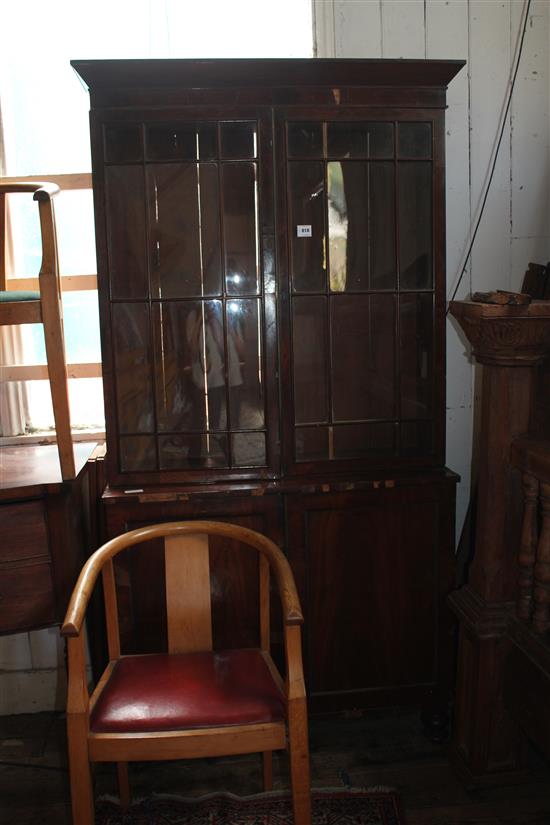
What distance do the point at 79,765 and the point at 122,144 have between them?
1527mm

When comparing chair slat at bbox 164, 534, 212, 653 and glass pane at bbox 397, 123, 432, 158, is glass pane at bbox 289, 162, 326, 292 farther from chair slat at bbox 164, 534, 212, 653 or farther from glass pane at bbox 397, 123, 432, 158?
chair slat at bbox 164, 534, 212, 653

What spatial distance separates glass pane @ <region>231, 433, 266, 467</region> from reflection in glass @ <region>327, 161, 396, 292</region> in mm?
487

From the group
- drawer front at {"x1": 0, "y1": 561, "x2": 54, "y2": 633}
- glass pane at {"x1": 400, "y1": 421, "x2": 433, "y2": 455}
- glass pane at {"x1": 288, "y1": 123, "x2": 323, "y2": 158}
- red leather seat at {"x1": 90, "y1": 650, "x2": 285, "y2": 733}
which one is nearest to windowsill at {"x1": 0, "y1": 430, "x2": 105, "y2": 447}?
drawer front at {"x1": 0, "y1": 561, "x2": 54, "y2": 633}

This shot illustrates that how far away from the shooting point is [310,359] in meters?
2.18

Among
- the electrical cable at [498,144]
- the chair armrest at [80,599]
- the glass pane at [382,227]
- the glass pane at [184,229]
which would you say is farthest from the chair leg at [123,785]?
the electrical cable at [498,144]

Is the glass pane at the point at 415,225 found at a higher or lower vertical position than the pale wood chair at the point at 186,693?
higher

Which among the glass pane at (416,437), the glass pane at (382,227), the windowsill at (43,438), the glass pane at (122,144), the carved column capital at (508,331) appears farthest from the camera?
the windowsill at (43,438)

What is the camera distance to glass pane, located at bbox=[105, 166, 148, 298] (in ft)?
6.75

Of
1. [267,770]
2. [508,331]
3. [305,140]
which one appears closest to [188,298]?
[305,140]

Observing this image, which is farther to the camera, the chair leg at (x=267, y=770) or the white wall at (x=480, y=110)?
the white wall at (x=480, y=110)

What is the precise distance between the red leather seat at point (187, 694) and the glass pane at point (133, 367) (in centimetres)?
65

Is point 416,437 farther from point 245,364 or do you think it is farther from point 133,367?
point 133,367

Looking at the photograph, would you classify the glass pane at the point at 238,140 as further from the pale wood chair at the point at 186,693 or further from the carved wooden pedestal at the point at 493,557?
the pale wood chair at the point at 186,693

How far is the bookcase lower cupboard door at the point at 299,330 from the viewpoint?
80.7 inches
